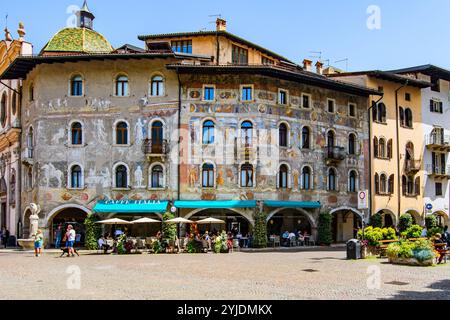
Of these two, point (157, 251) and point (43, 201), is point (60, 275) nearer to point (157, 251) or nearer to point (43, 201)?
point (157, 251)

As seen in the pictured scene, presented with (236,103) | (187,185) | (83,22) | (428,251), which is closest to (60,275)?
(428,251)

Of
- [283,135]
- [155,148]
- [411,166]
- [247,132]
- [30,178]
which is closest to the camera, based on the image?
[155,148]

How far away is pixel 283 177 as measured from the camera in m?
37.2

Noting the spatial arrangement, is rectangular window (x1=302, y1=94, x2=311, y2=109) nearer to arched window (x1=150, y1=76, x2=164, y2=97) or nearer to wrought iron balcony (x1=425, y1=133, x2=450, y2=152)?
arched window (x1=150, y1=76, x2=164, y2=97)

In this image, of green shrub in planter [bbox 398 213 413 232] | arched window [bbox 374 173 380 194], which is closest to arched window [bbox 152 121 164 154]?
arched window [bbox 374 173 380 194]

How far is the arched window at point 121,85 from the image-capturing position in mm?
36656

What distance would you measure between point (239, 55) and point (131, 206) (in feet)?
47.0

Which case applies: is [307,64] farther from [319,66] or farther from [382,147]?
[382,147]

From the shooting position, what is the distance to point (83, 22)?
43.6 metres

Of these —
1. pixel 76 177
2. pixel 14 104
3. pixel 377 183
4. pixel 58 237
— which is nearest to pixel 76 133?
pixel 76 177

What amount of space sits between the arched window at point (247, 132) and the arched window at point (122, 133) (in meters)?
7.12

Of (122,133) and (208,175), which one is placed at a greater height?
(122,133)

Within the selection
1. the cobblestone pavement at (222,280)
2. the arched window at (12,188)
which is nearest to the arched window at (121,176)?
the arched window at (12,188)

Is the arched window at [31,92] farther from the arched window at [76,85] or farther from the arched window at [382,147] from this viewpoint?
the arched window at [382,147]
